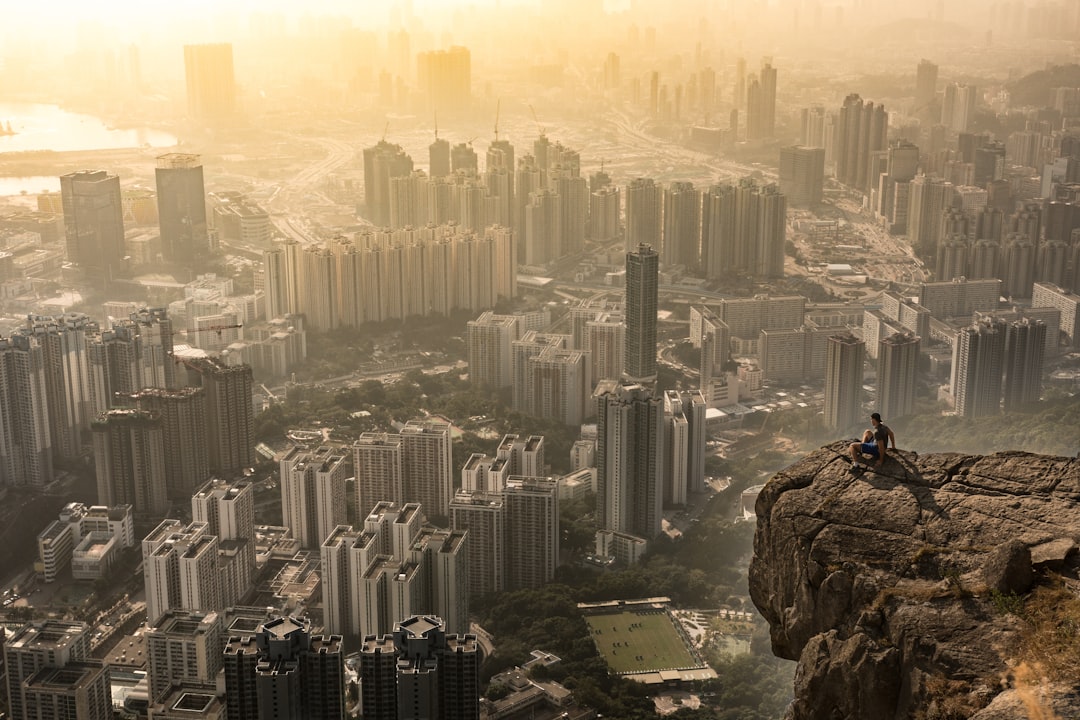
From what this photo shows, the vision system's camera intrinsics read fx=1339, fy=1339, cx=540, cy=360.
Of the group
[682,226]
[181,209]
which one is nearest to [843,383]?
[682,226]

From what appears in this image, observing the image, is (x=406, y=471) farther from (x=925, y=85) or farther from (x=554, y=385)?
(x=925, y=85)

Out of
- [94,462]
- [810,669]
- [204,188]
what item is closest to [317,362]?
[94,462]

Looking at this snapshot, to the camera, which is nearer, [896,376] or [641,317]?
[896,376]

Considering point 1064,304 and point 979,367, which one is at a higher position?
point 1064,304

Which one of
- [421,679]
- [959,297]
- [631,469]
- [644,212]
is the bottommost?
[631,469]

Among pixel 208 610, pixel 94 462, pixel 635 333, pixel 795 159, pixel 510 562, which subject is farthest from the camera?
pixel 795 159

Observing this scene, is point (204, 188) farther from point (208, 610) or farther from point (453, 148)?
point (208, 610)

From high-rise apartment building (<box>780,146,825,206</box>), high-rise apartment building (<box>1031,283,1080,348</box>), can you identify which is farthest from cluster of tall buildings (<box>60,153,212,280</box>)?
high-rise apartment building (<box>1031,283,1080,348</box>)
